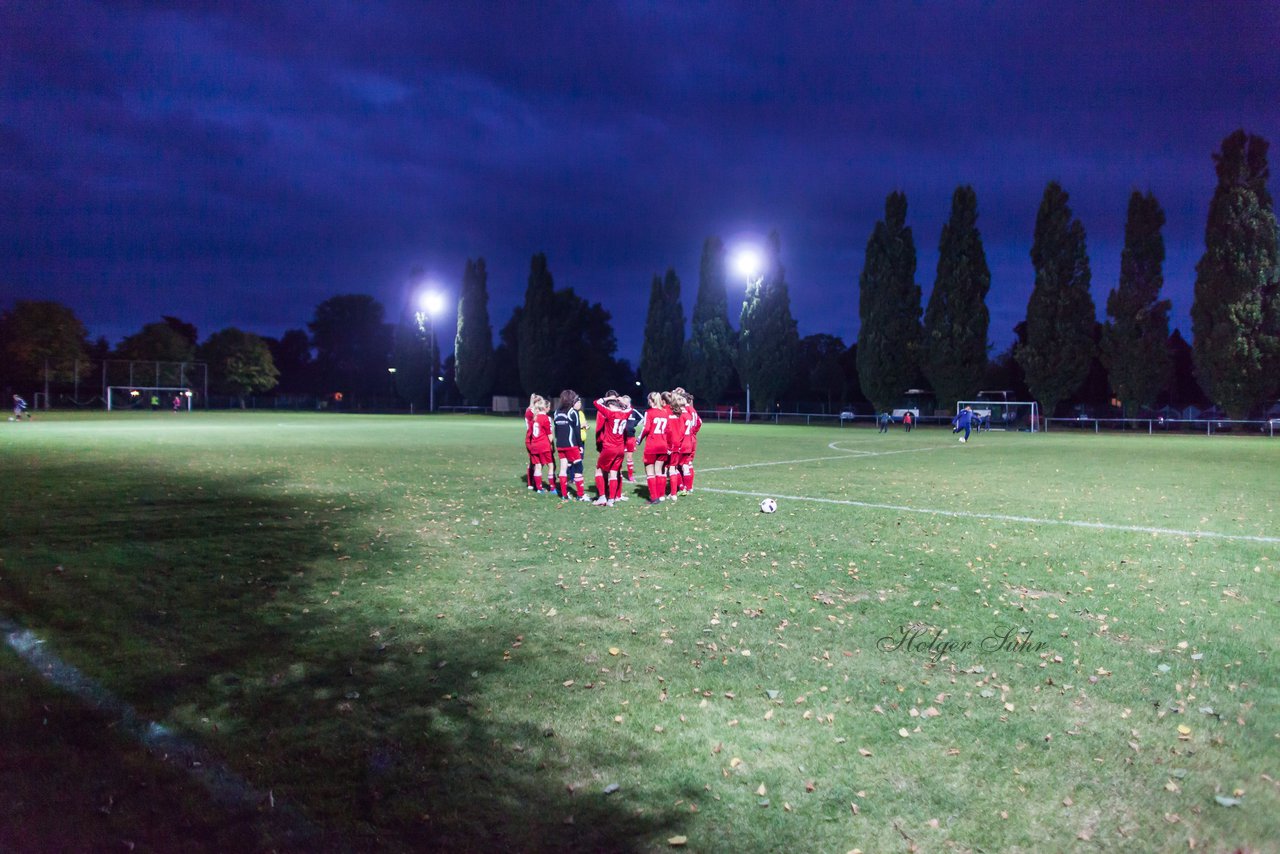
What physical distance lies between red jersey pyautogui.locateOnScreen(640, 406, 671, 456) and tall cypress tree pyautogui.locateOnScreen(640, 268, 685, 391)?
204ft

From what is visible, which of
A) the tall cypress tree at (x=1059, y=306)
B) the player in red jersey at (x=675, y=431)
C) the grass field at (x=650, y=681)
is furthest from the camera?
the tall cypress tree at (x=1059, y=306)

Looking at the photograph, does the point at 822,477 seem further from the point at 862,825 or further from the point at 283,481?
the point at 862,825

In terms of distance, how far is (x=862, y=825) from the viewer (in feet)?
11.5

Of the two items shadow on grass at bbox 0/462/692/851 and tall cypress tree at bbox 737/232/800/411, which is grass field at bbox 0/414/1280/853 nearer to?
shadow on grass at bbox 0/462/692/851

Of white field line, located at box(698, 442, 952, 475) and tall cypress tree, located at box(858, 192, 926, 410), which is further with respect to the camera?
tall cypress tree, located at box(858, 192, 926, 410)

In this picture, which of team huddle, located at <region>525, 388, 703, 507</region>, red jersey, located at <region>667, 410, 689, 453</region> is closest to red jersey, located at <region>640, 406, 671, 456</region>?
team huddle, located at <region>525, 388, 703, 507</region>

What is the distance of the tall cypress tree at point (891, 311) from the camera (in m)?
58.0

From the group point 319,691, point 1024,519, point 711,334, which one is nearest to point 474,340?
point 711,334

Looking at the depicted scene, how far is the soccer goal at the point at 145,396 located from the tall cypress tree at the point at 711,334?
5095 centimetres

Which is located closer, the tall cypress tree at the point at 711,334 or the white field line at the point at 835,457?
the white field line at the point at 835,457

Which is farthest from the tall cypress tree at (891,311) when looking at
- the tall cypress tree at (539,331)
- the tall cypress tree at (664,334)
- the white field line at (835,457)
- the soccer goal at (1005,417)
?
the tall cypress tree at (539,331)

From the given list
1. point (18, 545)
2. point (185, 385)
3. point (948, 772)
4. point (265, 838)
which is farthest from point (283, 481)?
point (185, 385)

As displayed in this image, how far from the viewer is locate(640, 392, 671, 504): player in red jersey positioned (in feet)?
42.1

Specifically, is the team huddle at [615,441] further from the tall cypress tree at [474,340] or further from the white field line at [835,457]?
the tall cypress tree at [474,340]
